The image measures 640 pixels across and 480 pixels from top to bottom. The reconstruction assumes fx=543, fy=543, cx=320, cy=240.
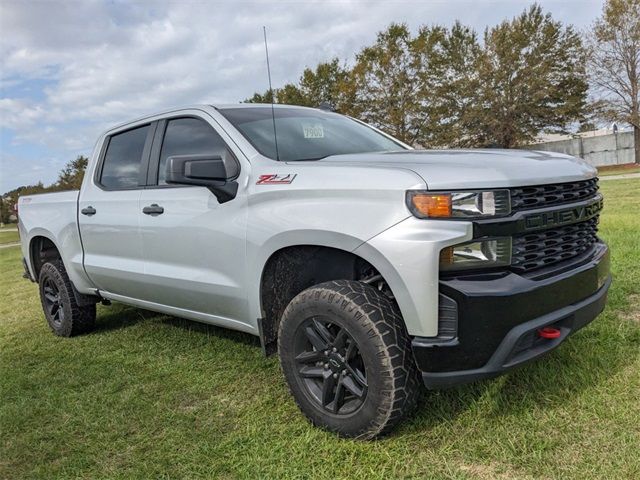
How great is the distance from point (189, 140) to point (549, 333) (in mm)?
2545

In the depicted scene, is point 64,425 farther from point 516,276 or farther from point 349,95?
point 349,95

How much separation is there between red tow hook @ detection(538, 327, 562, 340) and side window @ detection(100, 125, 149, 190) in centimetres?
299

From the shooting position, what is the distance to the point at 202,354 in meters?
4.23

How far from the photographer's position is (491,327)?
232 centimetres

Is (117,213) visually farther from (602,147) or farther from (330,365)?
(602,147)

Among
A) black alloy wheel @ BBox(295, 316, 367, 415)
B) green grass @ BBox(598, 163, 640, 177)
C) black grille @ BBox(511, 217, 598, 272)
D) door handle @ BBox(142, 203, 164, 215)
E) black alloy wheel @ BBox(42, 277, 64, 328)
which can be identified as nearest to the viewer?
black grille @ BBox(511, 217, 598, 272)

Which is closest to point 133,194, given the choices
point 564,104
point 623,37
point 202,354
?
point 202,354

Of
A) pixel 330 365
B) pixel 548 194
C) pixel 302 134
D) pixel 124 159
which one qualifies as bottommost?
pixel 330 365

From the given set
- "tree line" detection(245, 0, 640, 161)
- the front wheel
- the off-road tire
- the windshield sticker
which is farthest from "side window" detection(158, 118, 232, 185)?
"tree line" detection(245, 0, 640, 161)

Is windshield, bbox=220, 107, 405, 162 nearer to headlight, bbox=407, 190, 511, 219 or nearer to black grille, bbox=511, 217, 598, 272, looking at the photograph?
headlight, bbox=407, 190, 511, 219

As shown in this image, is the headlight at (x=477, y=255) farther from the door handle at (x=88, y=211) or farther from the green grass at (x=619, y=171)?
the green grass at (x=619, y=171)

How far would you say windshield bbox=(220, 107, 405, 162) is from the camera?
329cm

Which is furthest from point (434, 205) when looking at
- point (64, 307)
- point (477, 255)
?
point (64, 307)

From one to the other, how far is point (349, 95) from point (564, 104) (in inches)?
548
